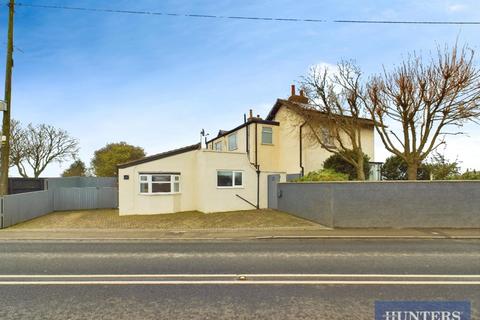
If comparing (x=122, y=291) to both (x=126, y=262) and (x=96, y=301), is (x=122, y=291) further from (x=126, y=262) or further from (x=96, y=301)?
(x=126, y=262)

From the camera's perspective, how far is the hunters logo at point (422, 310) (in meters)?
4.04

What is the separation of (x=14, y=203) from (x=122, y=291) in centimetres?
1281

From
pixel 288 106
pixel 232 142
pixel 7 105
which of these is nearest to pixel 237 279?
pixel 7 105

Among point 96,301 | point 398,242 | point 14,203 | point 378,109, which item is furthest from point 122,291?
point 378,109

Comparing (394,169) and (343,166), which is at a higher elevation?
(343,166)

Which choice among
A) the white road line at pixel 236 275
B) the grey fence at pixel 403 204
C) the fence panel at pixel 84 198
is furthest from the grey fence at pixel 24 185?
the grey fence at pixel 403 204

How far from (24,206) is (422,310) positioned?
18172 mm

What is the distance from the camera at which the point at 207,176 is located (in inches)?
687

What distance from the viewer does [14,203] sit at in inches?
546

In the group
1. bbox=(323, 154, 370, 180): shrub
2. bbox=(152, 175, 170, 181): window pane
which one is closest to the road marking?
bbox=(152, 175, 170, 181): window pane

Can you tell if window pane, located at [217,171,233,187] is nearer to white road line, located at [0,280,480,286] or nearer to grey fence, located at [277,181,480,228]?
grey fence, located at [277,181,480,228]

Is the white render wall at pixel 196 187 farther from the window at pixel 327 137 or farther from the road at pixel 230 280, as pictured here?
the road at pixel 230 280

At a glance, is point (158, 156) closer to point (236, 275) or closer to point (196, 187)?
point (196, 187)

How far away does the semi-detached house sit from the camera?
17.2m
